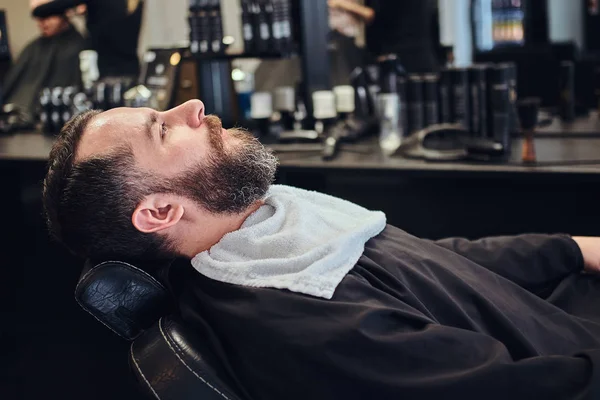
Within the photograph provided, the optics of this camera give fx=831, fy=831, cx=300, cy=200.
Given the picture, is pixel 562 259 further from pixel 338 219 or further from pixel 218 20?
pixel 218 20

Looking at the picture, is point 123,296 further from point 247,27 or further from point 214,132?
point 247,27

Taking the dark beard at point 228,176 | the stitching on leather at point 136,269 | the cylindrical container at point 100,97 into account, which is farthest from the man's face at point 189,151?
the cylindrical container at point 100,97

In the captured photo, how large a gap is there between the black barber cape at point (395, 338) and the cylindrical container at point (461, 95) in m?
1.29

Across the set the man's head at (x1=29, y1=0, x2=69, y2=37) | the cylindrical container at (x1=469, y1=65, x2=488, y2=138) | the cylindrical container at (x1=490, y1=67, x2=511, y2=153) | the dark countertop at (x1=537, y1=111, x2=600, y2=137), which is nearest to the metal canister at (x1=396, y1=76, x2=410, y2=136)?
the cylindrical container at (x1=469, y1=65, x2=488, y2=138)

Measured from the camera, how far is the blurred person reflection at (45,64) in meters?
5.09

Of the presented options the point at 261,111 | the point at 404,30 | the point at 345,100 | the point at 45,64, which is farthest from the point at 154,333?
the point at 45,64

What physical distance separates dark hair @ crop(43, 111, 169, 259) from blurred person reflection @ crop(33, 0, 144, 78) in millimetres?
3184

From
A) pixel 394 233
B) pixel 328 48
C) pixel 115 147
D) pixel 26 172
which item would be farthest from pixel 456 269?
pixel 26 172

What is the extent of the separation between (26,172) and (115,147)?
8.40 feet

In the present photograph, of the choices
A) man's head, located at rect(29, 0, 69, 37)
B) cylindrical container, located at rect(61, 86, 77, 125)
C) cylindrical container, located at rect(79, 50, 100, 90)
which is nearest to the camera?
cylindrical container, located at rect(61, 86, 77, 125)

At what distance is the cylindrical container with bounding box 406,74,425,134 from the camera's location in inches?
115

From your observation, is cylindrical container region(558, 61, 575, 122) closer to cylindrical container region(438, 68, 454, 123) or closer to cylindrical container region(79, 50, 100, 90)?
cylindrical container region(438, 68, 454, 123)

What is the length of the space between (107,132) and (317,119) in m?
2.15

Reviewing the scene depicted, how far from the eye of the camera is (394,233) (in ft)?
5.55
